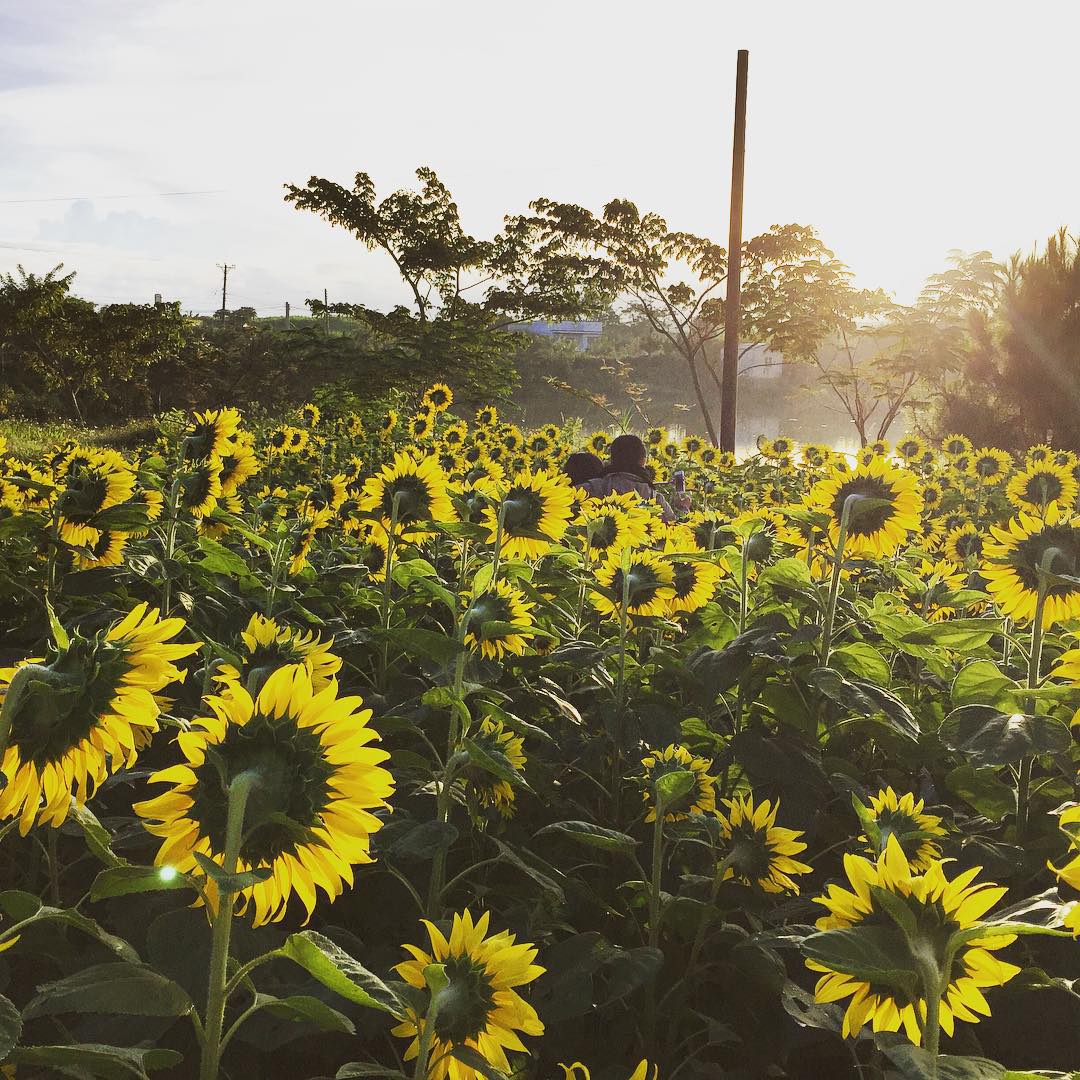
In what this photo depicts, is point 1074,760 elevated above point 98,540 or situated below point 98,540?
below

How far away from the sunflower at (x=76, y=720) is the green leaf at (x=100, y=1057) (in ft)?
0.63

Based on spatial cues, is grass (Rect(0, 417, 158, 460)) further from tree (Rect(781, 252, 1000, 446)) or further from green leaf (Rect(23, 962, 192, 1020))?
green leaf (Rect(23, 962, 192, 1020))

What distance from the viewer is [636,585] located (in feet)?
7.22

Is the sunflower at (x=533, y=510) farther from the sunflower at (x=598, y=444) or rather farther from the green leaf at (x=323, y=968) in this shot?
the sunflower at (x=598, y=444)

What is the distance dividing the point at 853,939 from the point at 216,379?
29.8 m

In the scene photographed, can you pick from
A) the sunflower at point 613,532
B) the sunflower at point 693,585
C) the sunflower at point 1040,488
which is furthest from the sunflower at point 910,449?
the sunflower at point 693,585

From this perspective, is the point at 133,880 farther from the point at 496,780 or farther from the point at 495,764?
the point at 496,780

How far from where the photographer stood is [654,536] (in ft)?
11.8

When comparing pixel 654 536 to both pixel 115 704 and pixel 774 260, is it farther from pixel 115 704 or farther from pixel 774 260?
pixel 774 260

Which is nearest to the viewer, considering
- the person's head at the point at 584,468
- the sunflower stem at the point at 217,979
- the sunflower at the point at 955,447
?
the sunflower stem at the point at 217,979

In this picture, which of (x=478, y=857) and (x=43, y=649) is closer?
(x=478, y=857)

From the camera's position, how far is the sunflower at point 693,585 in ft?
8.64

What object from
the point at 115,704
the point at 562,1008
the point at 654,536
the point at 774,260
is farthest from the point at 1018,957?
the point at 774,260

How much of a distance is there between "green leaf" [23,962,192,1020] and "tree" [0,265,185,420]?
27.7 m
